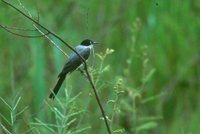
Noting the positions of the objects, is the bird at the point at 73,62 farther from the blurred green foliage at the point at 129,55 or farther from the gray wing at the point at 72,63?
the blurred green foliage at the point at 129,55

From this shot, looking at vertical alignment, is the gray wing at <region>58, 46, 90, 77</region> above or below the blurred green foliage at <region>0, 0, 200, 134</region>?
below

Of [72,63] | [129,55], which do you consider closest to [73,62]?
[72,63]

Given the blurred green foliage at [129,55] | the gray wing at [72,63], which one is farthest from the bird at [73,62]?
the blurred green foliage at [129,55]

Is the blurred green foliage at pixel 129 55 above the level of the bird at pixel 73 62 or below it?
above

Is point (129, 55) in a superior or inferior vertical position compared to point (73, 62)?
superior

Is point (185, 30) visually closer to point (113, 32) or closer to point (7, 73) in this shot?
point (113, 32)

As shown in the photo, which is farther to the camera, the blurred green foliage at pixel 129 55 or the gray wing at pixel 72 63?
the blurred green foliage at pixel 129 55

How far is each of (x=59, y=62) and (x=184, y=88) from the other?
1.43 metres

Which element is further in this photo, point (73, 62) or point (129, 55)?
point (129, 55)

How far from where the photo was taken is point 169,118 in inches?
294

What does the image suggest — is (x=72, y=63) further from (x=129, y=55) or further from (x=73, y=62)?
(x=129, y=55)

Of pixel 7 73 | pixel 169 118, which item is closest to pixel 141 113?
pixel 169 118

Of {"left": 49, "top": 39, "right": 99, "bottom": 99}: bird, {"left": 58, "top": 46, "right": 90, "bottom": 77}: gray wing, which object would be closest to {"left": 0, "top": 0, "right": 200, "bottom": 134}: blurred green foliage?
{"left": 49, "top": 39, "right": 99, "bottom": 99}: bird

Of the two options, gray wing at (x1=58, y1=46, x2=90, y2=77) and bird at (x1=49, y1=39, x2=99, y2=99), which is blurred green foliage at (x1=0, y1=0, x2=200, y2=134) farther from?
gray wing at (x1=58, y1=46, x2=90, y2=77)
